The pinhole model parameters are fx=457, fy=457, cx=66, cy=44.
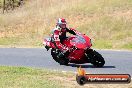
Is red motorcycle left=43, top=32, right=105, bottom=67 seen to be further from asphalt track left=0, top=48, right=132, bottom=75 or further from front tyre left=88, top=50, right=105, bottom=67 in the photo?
asphalt track left=0, top=48, right=132, bottom=75

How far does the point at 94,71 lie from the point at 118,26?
17895 mm

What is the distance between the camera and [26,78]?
1215 centimetres

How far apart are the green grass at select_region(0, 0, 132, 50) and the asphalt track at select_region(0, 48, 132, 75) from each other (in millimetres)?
6883

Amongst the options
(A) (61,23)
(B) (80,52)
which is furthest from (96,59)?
(A) (61,23)

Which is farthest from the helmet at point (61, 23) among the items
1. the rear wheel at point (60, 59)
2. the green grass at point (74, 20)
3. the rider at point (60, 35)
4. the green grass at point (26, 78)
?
the green grass at point (74, 20)

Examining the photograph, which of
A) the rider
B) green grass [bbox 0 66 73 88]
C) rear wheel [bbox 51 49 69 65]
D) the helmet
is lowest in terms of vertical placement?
rear wheel [bbox 51 49 69 65]

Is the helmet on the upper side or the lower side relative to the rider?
upper

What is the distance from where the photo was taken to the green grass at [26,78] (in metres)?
11.0

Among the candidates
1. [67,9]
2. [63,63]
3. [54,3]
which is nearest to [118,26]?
[67,9]

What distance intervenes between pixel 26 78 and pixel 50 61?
516 centimetres

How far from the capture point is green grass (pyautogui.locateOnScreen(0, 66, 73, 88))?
11008 mm

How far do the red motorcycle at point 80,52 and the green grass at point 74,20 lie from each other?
10288 millimetres

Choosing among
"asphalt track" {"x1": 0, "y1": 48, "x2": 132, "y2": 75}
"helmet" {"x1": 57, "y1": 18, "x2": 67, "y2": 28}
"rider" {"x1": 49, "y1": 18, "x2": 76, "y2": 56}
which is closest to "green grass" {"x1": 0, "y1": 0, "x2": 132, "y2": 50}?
"asphalt track" {"x1": 0, "y1": 48, "x2": 132, "y2": 75}

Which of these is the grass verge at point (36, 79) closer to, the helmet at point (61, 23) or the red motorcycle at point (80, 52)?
the red motorcycle at point (80, 52)
